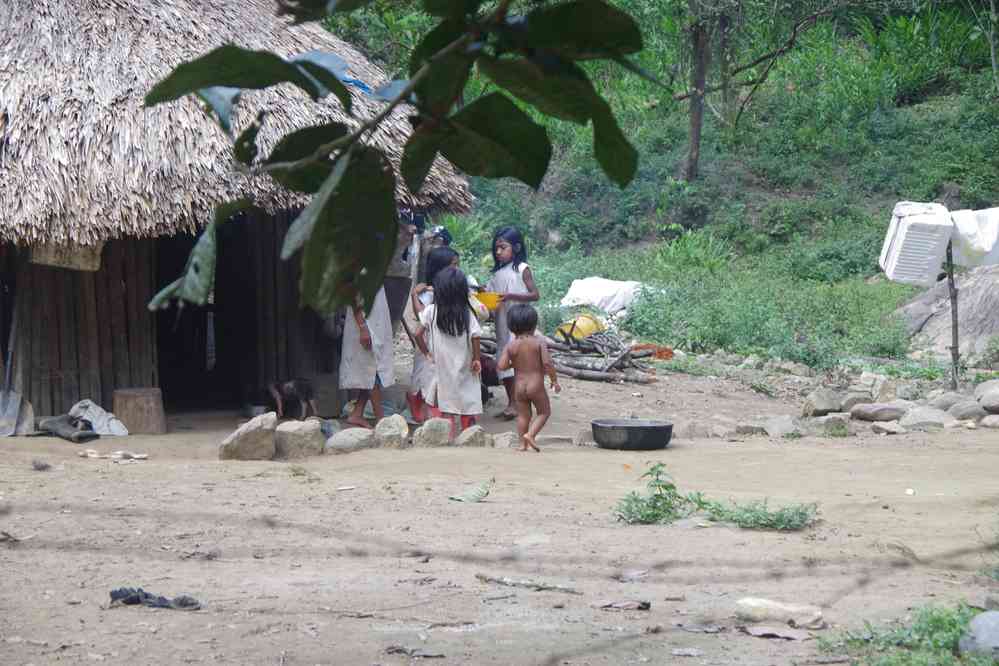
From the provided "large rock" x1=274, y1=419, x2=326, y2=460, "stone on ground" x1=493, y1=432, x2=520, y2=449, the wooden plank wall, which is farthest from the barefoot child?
the wooden plank wall

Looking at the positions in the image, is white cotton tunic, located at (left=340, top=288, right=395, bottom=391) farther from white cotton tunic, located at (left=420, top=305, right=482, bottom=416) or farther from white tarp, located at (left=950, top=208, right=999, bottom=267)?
white tarp, located at (left=950, top=208, right=999, bottom=267)

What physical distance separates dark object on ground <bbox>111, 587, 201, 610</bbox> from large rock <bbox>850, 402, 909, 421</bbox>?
22.6 feet

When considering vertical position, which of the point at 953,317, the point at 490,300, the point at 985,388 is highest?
the point at 490,300

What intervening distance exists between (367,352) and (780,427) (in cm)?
318

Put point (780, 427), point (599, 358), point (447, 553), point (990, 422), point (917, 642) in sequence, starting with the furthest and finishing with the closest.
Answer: point (599, 358) < point (990, 422) < point (780, 427) < point (447, 553) < point (917, 642)

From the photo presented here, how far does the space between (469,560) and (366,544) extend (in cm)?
51

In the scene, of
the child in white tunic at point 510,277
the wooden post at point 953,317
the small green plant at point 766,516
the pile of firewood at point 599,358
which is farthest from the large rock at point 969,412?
the small green plant at point 766,516

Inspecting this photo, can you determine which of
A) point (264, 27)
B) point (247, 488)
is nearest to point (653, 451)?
point (247, 488)

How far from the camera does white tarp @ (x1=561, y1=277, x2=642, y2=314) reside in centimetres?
1541

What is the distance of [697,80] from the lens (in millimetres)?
20094

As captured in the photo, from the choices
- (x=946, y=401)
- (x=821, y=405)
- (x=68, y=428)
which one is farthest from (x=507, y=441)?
(x=946, y=401)

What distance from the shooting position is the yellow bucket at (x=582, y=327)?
12.9 m

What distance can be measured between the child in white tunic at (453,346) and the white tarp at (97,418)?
7.27 feet

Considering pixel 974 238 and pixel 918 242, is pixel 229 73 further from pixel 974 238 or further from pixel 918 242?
pixel 974 238
